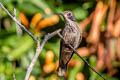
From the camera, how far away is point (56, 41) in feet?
13.4

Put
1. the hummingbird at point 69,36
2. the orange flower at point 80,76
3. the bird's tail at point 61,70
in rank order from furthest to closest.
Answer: the orange flower at point 80,76 → the hummingbird at point 69,36 → the bird's tail at point 61,70

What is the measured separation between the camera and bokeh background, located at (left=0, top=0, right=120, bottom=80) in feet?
12.5

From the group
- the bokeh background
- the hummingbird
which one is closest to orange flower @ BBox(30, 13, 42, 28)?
the bokeh background

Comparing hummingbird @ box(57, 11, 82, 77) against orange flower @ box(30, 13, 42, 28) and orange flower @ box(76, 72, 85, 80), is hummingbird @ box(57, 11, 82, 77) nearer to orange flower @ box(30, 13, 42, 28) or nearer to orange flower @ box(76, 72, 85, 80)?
orange flower @ box(76, 72, 85, 80)

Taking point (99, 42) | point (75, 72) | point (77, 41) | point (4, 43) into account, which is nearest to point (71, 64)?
point (75, 72)

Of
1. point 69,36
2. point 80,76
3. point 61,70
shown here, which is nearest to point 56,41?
point 80,76

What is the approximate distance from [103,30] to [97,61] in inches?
12.8

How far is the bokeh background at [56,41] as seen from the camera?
3.82 m

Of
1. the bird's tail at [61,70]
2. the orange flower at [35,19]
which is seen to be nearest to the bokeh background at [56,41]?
the orange flower at [35,19]

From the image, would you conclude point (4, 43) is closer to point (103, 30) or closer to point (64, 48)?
point (103, 30)

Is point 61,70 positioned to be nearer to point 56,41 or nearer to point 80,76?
point 80,76

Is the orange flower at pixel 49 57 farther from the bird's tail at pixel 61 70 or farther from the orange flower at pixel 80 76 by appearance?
the bird's tail at pixel 61 70

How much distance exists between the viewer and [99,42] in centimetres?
397

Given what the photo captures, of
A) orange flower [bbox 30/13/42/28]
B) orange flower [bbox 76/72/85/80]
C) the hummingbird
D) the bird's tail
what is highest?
the hummingbird
